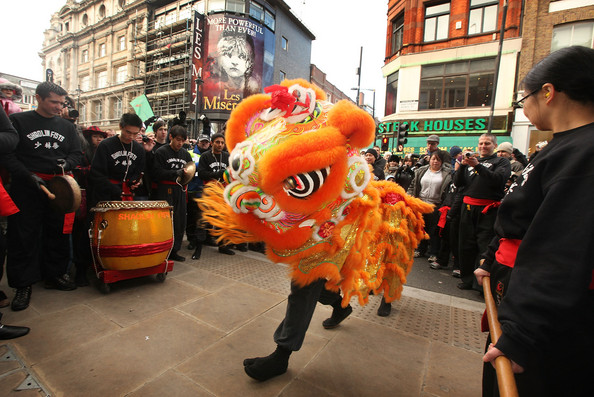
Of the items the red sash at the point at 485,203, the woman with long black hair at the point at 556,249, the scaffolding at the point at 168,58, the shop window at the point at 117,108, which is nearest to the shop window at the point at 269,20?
the scaffolding at the point at 168,58

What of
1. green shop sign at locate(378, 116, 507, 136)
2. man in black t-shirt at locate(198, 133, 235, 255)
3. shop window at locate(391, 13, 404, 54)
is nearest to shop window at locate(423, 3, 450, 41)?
shop window at locate(391, 13, 404, 54)

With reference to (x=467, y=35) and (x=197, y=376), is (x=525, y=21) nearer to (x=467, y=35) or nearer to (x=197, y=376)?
(x=467, y=35)

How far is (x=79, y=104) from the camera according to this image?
32.6 m

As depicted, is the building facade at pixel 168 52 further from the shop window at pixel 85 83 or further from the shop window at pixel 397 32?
the shop window at pixel 397 32

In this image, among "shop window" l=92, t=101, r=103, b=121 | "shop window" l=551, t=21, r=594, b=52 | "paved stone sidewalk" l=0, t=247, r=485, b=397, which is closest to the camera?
"paved stone sidewalk" l=0, t=247, r=485, b=397

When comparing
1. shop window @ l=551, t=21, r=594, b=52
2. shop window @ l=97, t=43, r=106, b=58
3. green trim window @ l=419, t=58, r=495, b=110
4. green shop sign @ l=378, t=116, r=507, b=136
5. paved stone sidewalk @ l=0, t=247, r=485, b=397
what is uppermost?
shop window @ l=97, t=43, r=106, b=58

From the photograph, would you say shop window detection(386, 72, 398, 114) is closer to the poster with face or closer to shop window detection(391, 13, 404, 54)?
shop window detection(391, 13, 404, 54)

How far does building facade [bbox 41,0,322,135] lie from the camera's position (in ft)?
70.5

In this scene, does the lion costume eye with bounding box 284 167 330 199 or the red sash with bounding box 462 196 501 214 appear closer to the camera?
the lion costume eye with bounding box 284 167 330 199

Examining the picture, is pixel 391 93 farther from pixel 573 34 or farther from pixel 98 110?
pixel 98 110

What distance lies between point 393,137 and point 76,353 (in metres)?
16.1

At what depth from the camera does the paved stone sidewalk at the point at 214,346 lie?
1728mm

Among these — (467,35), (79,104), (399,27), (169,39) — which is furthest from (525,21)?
(79,104)

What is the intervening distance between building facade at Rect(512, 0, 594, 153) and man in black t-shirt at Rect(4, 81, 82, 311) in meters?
15.3
